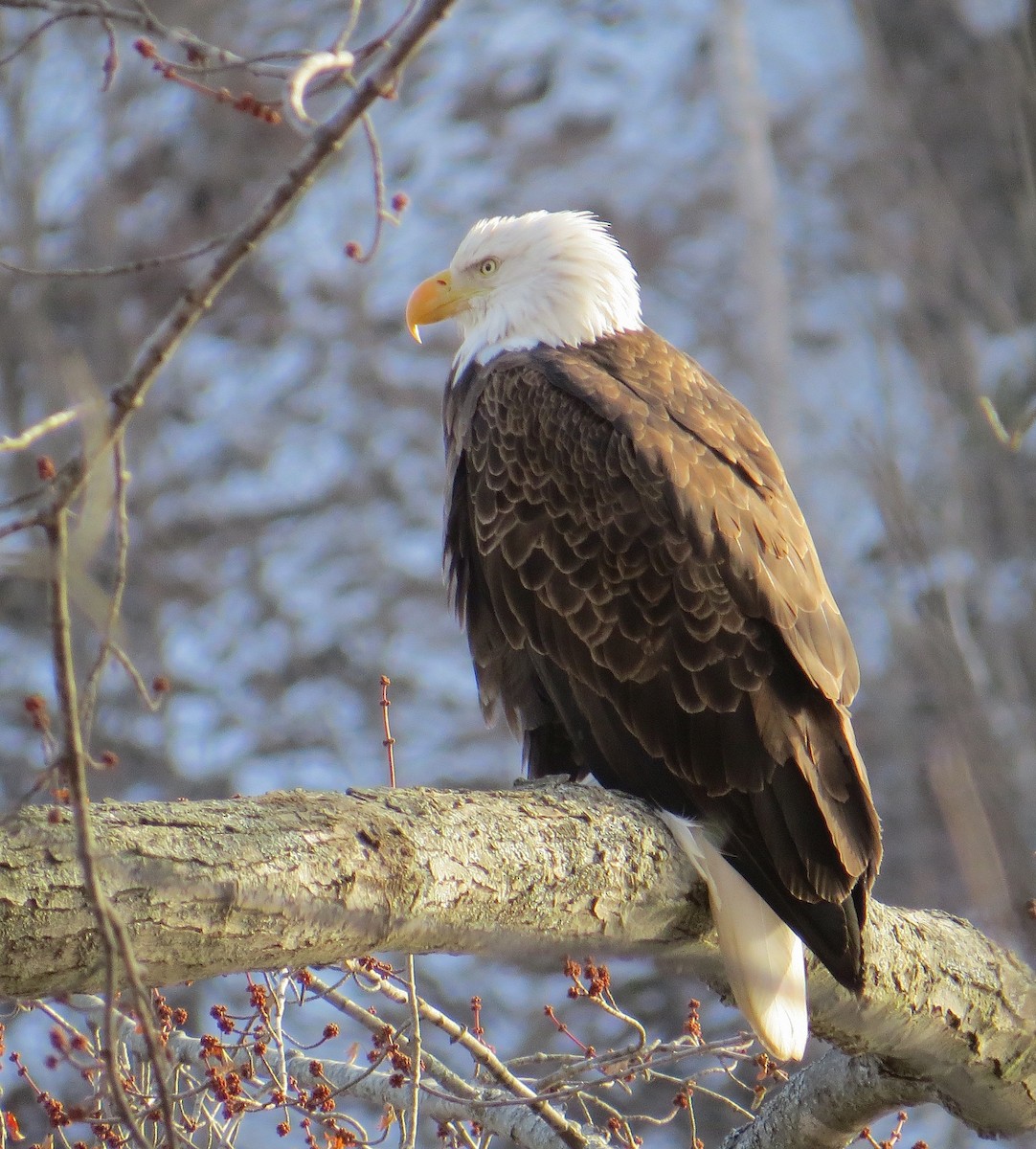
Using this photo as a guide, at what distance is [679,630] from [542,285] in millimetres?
1330

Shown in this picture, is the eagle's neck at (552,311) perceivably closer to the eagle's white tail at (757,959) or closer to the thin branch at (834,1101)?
the eagle's white tail at (757,959)

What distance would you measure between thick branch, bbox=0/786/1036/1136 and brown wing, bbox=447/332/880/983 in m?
0.20

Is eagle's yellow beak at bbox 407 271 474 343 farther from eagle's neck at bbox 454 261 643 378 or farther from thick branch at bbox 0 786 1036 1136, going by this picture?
thick branch at bbox 0 786 1036 1136

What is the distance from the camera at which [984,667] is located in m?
8.34

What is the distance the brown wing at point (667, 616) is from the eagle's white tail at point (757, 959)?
2.3 inches

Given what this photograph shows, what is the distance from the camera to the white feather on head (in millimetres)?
4340

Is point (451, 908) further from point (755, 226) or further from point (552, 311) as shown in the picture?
point (755, 226)

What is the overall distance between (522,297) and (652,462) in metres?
1.02

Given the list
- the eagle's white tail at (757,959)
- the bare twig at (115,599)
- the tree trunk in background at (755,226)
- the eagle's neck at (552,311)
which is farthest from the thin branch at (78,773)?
the tree trunk in background at (755,226)

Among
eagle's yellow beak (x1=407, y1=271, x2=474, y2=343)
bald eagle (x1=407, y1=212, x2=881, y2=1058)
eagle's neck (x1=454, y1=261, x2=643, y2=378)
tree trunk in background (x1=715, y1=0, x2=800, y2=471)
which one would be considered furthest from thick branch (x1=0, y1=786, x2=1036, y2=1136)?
tree trunk in background (x1=715, y1=0, x2=800, y2=471)

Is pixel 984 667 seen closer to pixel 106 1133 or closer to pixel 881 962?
pixel 881 962

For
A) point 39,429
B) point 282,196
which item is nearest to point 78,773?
point 39,429

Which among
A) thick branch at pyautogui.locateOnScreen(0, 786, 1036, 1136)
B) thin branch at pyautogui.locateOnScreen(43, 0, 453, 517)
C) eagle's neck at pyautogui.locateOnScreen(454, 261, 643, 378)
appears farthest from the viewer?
eagle's neck at pyautogui.locateOnScreen(454, 261, 643, 378)

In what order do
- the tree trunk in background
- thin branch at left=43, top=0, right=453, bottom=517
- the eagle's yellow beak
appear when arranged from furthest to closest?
the tree trunk in background → the eagle's yellow beak → thin branch at left=43, top=0, right=453, bottom=517
